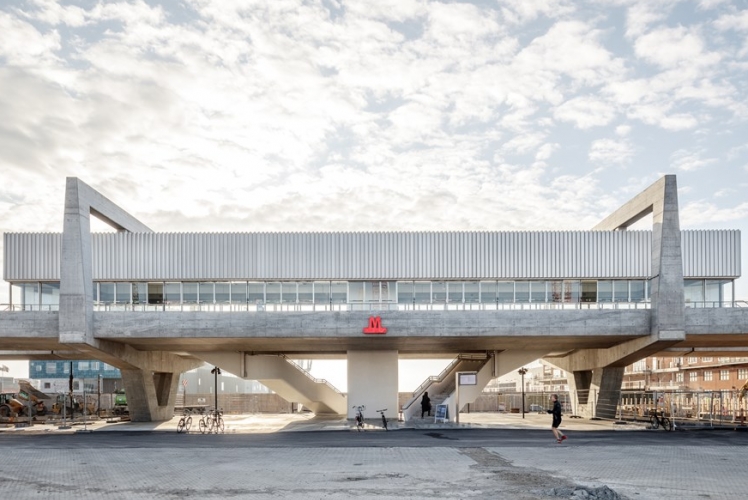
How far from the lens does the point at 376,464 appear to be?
2181 centimetres

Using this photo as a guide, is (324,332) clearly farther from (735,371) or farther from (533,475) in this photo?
(735,371)

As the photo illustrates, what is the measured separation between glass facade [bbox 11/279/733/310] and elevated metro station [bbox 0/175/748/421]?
0.07 metres

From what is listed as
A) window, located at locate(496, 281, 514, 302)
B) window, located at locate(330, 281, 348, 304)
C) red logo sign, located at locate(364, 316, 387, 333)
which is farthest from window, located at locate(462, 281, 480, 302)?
window, located at locate(330, 281, 348, 304)

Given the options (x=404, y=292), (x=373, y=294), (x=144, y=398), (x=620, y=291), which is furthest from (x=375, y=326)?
(x=144, y=398)

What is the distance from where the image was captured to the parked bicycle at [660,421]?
36.6m

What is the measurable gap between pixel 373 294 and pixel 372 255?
210cm

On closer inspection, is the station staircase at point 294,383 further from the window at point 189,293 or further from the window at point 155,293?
the window at point 155,293

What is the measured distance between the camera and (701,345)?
46.8 m

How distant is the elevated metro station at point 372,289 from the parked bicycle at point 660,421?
367 cm

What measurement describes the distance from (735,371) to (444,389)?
194 feet

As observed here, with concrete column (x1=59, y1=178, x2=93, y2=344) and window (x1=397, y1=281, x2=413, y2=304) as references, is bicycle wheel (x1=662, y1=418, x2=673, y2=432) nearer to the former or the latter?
window (x1=397, y1=281, x2=413, y2=304)

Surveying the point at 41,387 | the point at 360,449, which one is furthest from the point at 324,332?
the point at 41,387

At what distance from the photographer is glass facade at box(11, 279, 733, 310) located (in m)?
A: 41.3

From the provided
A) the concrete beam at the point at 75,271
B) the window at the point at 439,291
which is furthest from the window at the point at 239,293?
the window at the point at 439,291
